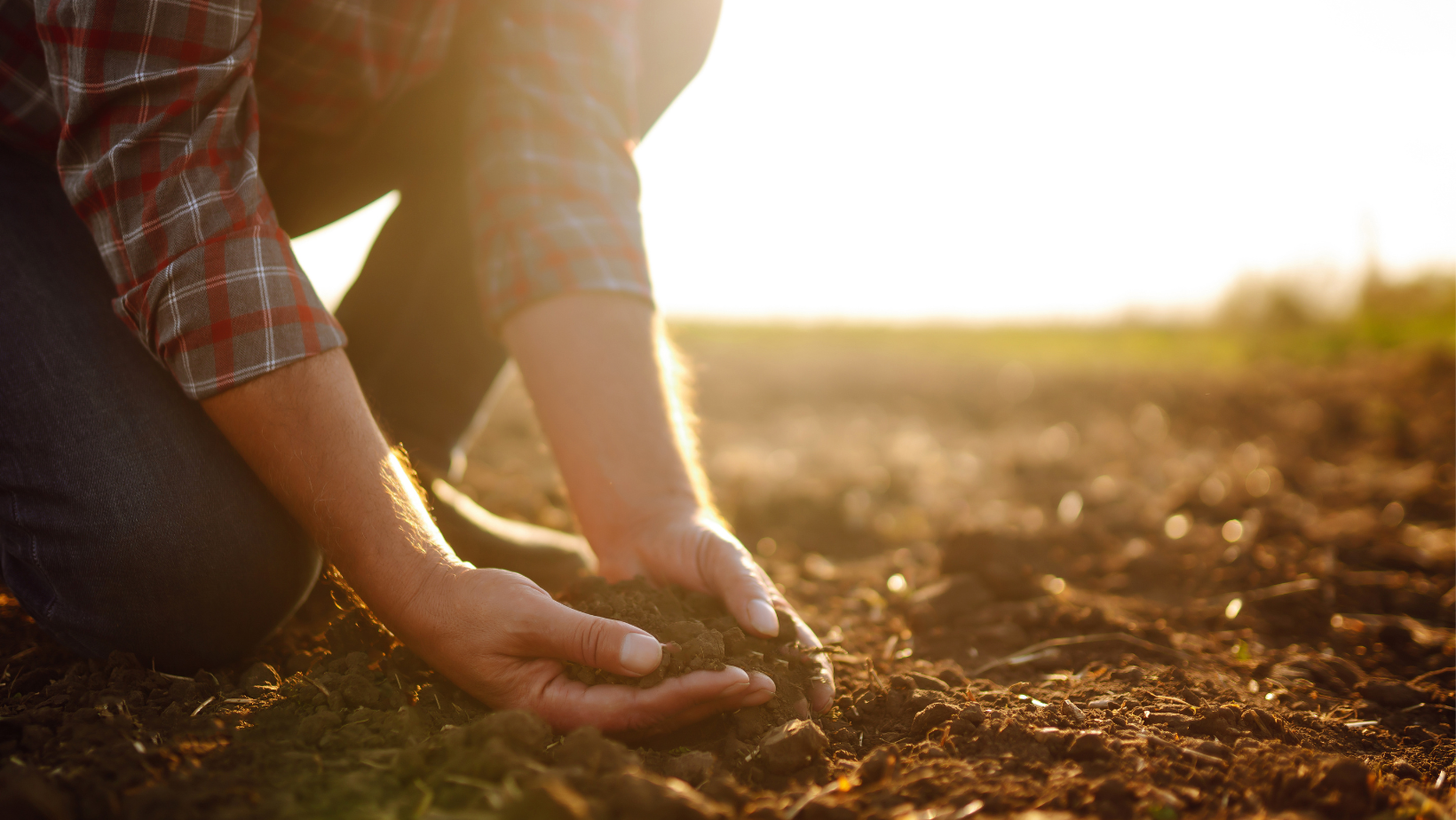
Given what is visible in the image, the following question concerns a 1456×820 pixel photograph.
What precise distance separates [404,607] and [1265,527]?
8.11 feet

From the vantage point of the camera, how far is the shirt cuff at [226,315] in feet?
4.04

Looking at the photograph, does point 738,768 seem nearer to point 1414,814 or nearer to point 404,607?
point 404,607

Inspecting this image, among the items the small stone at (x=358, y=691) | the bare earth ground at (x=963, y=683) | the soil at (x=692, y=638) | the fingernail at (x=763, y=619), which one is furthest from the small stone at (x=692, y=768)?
the small stone at (x=358, y=691)

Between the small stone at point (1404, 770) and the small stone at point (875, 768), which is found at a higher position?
the small stone at point (875, 768)

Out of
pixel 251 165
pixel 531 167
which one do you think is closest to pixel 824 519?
pixel 531 167

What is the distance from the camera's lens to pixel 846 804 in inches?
40.9

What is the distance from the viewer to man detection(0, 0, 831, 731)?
1212 mm

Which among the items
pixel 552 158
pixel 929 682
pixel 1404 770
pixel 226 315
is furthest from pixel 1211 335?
pixel 226 315

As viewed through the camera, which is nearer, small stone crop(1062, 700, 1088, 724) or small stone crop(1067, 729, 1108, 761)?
small stone crop(1067, 729, 1108, 761)

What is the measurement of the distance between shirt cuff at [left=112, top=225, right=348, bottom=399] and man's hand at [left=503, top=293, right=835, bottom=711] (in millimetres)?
493

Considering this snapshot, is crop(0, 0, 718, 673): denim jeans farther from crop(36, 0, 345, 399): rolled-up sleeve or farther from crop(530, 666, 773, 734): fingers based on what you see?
crop(530, 666, 773, 734): fingers

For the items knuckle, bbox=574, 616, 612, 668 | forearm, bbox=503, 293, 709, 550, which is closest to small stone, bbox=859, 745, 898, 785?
knuckle, bbox=574, 616, 612, 668

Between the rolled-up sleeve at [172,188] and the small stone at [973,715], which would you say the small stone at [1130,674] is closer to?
the small stone at [973,715]

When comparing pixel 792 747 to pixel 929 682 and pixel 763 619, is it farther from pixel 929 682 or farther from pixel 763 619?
pixel 929 682
